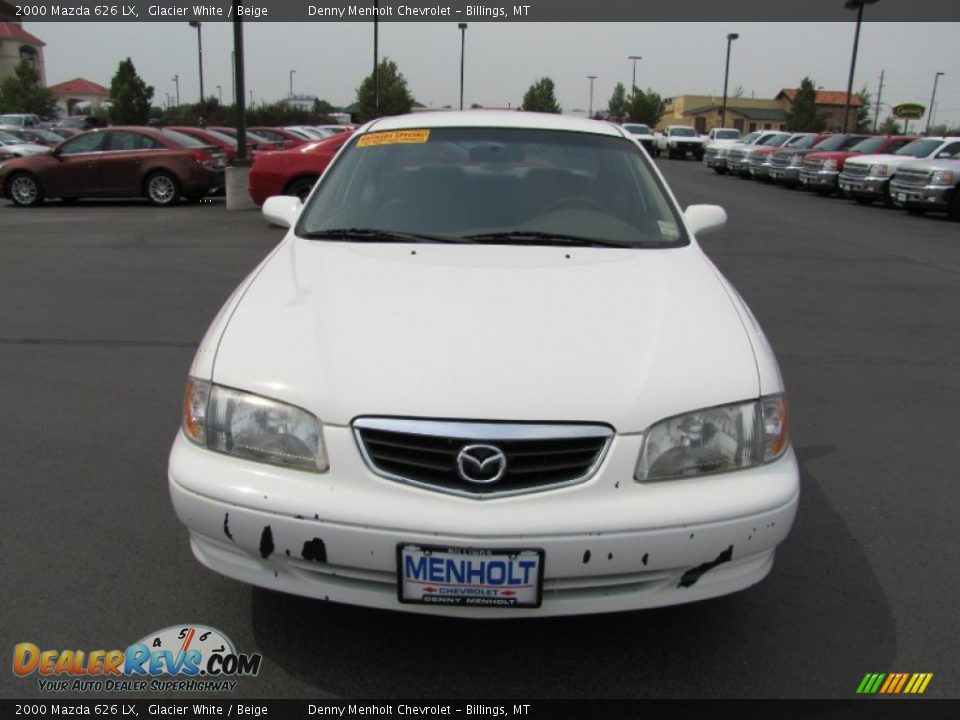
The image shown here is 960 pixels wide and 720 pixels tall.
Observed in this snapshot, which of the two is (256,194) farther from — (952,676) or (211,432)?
(952,676)

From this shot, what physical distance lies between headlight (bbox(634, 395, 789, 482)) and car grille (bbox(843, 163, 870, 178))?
19.1 metres

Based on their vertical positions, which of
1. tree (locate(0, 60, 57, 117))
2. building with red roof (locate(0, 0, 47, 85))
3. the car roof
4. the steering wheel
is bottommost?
the steering wheel

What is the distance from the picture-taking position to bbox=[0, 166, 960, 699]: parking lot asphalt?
2.52 m

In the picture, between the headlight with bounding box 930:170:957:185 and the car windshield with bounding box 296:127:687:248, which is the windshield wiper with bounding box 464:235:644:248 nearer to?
the car windshield with bounding box 296:127:687:248

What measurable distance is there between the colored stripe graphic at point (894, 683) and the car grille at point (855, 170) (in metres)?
19.0

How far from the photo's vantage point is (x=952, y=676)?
99.3 inches

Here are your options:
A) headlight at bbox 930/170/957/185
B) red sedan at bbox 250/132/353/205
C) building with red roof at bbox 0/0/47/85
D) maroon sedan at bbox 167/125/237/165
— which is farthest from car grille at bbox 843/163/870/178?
building with red roof at bbox 0/0/47/85

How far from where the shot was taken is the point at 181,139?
15.7 metres

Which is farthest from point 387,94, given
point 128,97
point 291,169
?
point 291,169

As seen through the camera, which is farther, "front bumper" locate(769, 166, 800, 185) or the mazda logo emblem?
"front bumper" locate(769, 166, 800, 185)

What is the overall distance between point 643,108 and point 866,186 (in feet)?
185

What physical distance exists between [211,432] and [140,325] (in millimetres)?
4589

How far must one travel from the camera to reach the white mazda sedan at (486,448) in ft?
7.16

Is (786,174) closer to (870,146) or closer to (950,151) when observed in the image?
(870,146)
